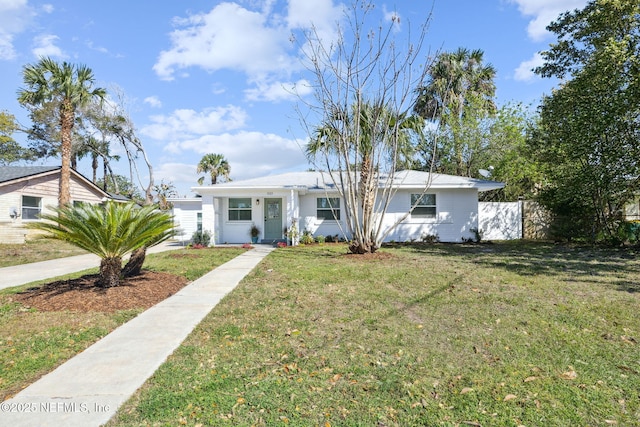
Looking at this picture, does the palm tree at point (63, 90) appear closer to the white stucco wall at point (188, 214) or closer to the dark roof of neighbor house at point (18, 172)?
the dark roof of neighbor house at point (18, 172)

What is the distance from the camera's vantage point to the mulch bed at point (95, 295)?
541 cm

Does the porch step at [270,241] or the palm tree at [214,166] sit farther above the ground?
the palm tree at [214,166]

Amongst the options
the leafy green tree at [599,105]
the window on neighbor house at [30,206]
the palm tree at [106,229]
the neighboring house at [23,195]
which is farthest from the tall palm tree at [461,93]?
the window on neighbor house at [30,206]

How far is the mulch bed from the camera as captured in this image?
541 centimetres

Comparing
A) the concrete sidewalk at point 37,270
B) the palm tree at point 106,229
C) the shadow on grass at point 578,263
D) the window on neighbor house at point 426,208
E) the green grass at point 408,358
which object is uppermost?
the window on neighbor house at point 426,208

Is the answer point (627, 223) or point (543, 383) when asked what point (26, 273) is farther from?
point (627, 223)

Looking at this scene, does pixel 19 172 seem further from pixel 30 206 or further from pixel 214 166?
pixel 214 166

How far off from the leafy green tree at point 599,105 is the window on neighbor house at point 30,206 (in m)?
23.4

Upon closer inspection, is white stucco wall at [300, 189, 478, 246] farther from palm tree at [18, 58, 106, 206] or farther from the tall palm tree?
palm tree at [18, 58, 106, 206]

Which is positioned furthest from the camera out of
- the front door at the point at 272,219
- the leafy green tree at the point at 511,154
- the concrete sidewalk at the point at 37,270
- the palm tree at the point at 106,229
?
the leafy green tree at the point at 511,154

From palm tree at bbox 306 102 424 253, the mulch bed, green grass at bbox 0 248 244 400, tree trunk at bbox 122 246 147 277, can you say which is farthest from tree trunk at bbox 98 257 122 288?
palm tree at bbox 306 102 424 253

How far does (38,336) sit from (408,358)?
438 centimetres

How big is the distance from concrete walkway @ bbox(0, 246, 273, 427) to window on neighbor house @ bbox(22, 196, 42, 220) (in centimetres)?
1705

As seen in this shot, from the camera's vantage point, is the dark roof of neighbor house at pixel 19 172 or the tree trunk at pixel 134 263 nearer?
the tree trunk at pixel 134 263
